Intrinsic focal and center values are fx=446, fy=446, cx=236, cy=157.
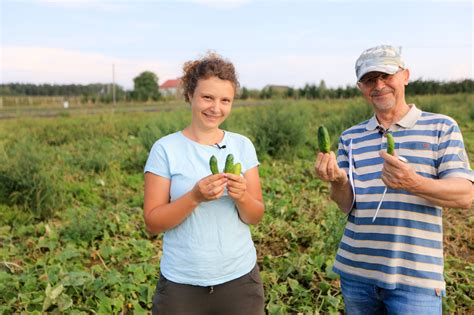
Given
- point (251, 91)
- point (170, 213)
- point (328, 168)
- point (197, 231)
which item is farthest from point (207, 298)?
point (251, 91)

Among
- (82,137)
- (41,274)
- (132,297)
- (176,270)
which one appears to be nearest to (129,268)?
(132,297)

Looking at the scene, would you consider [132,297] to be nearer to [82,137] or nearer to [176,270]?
[176,270]

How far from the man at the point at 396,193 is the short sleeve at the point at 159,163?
72 cm

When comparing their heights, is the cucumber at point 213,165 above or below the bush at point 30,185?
above

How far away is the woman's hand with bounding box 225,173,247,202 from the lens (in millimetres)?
1938

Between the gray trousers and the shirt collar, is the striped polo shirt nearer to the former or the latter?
the shirt collar

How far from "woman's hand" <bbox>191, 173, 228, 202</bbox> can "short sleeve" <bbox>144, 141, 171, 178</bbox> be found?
9.3 inches

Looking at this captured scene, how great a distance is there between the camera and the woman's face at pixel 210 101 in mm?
2123

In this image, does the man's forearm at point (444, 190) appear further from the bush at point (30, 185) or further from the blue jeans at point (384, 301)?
the bush at point (30, 185)

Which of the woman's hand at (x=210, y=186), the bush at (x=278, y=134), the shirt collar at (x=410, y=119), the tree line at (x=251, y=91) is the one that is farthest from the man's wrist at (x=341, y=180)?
the tree line at (x=251, y=91)

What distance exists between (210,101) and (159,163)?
0.38 m

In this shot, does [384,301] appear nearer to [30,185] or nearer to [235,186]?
[235,186]

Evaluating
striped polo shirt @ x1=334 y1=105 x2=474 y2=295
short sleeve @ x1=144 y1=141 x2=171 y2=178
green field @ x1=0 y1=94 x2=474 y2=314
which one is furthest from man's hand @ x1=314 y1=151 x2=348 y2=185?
green field @ x1=0 y1=94 x2=474 y2=314

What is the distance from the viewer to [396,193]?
2115 millimetres
